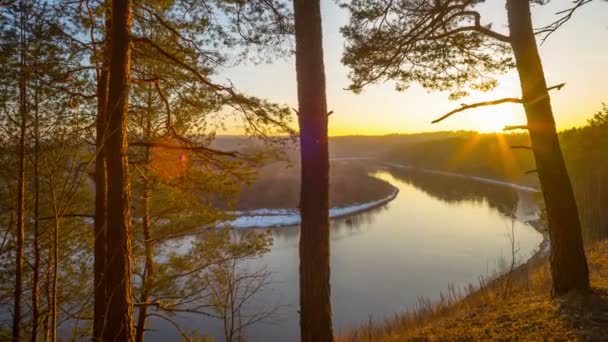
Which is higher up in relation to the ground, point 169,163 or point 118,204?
point 169,163

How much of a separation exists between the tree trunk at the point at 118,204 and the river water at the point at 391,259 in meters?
2.69

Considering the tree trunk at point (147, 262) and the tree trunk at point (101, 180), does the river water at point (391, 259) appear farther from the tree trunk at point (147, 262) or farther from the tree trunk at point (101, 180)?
the tree trunk at point (101, 180)

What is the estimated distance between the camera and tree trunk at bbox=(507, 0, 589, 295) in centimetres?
473

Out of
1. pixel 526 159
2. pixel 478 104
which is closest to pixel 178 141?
pixel 478 104

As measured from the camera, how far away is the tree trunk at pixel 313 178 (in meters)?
3.49

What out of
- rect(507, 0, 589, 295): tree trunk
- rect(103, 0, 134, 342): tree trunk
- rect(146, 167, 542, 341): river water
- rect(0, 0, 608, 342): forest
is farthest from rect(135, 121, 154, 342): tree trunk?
rect(507, 0, 589, 295): tree trunk

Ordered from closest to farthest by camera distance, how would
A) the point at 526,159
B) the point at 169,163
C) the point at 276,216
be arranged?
the point at 169,163
the point at 276,216
the point at 526,159

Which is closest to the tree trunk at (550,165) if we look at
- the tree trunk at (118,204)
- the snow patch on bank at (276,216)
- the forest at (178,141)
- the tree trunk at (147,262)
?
the forest at (178,141)

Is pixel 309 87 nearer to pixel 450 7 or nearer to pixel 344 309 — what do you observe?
pixel 450 7

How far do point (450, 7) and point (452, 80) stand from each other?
135cm

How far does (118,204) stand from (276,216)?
19664 mm

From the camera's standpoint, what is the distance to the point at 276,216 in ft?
76.0

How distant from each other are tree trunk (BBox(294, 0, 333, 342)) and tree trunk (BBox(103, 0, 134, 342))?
5.70 ft

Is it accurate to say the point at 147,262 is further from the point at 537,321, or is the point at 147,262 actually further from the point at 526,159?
the point at 526,159
